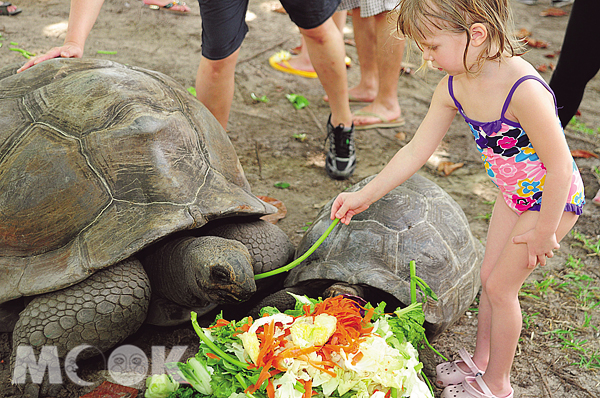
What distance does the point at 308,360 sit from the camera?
1.31 metres

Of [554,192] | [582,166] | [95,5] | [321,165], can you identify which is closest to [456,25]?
[554,192]

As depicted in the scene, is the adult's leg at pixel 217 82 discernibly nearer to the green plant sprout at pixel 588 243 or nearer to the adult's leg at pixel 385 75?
the adult's leg at pixel 385 75

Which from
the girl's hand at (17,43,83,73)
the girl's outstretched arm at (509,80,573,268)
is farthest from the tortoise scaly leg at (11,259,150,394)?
the girl's outstretched arm at (509,80,573,268)

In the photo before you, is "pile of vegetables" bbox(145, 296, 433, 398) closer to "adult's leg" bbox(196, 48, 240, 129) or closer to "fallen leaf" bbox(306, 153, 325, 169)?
"adult's leg" bbox(196, 48, 240, 129)

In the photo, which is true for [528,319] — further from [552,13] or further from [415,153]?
[552,13]

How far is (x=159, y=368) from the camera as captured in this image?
6.36 feet

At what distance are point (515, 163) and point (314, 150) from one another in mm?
2412

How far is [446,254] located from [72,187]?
1492mm

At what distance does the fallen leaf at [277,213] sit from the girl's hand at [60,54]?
1296 mm

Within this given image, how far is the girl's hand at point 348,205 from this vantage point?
1.83m

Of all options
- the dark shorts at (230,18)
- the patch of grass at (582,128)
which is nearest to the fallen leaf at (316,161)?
the dark shorts at (230,18)

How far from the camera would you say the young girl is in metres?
1.37

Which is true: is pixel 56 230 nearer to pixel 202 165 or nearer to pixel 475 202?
pixel 202 165

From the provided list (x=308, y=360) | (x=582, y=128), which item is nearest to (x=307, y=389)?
(x=308, y=360)
